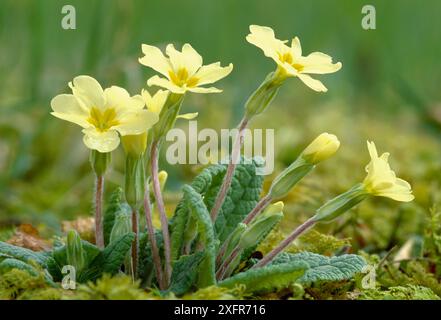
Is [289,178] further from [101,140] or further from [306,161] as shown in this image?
[101,140]

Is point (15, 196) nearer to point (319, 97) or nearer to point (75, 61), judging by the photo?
point (75, 61)

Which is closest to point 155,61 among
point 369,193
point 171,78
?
point 171,78

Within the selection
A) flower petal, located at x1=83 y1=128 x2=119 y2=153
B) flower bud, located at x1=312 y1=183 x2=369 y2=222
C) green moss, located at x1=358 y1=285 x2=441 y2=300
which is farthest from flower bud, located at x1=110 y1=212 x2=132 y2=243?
green moss, located at x1=358 y1=285 x2=441 y2=300

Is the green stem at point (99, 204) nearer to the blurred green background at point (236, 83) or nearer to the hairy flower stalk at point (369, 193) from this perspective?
the hairy flower stalk at point (369, 193)

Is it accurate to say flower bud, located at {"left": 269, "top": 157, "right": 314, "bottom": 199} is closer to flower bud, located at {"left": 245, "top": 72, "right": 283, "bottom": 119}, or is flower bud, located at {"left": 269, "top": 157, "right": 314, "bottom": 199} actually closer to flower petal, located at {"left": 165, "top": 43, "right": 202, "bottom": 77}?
flower bud, located at {"left": 245, "top": 72, "right": 283, "bottom": 119}

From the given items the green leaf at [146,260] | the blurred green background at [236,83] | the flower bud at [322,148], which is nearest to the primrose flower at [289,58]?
the flower bud at [322,148]

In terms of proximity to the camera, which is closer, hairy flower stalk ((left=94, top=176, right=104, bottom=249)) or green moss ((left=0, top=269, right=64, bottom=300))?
green moss ((left=0, top=269, right=64, bottom=300))

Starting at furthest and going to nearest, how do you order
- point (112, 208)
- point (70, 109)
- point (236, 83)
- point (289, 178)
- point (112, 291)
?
point (236, 83) < point (112, 208) < point (289, 178) < point (70, 109) < point (112, 291)
